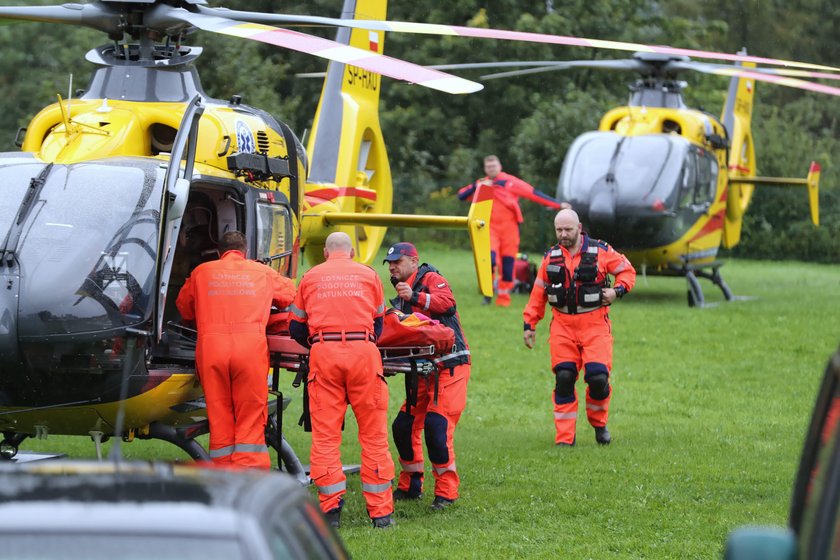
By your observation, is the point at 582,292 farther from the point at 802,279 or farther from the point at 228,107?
the point at 802,279

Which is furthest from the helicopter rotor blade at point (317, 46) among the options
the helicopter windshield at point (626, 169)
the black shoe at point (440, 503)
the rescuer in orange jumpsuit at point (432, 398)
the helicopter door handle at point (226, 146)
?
the helicopter windshield at point (626, 169)

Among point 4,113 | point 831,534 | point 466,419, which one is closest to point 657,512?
point 466,419

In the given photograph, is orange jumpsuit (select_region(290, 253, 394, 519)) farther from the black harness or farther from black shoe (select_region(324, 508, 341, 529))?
the black harness

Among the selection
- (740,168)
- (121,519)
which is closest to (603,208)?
(740,168)

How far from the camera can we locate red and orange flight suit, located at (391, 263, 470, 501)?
28.2 ft

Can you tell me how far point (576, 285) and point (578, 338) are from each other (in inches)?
16.5

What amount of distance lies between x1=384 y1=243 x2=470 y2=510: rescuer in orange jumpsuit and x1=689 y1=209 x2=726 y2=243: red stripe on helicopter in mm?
12162

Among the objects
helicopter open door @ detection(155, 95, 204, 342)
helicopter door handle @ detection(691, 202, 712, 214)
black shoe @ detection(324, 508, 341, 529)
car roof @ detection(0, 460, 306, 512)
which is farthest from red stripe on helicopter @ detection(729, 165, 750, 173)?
car roof @ detection(0, 460, 306, 512)

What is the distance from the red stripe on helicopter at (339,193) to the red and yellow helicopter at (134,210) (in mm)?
2919

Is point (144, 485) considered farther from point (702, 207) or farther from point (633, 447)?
point (702, 207)

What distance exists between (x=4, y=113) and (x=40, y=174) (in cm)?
2709

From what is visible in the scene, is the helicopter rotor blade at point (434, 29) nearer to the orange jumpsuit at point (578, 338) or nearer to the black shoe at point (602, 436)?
the orange jumpsuit at point (578, 338)

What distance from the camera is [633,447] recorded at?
10617 mm

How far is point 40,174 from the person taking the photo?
814cm
